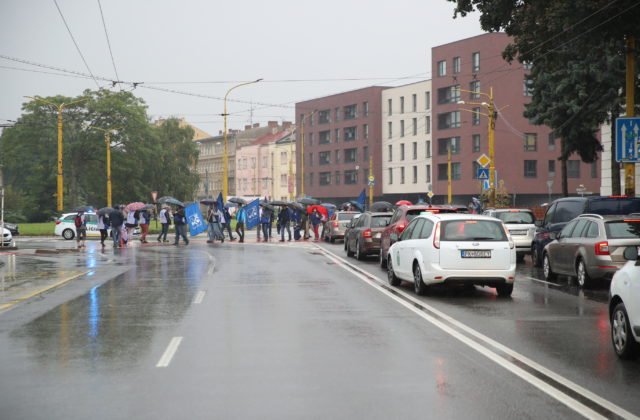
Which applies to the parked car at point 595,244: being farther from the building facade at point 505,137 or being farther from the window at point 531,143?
the window at point 531,143

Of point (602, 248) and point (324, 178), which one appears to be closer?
point (602, 248)

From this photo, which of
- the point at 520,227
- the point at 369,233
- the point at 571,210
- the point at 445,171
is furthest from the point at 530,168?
the point at 571,210

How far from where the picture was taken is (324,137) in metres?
111

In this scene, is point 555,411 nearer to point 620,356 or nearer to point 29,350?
point 620,356

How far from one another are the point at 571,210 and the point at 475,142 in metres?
62.9

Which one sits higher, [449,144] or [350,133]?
[350,133]

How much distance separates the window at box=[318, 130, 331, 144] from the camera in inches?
4328

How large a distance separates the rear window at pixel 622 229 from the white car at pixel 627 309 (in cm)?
712

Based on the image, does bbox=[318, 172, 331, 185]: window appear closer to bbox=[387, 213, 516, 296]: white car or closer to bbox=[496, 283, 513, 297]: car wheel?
bbox=[496, 283, 513, 297]: car wheel

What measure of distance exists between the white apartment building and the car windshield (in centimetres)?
6472

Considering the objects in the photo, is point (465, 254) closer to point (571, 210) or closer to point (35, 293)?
point (571, 210)

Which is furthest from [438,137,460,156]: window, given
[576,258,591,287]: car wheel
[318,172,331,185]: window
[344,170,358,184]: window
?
[576,258,591,287]: car wheel

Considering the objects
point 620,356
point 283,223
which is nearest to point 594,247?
point 620,356

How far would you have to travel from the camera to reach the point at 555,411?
6.59 m
